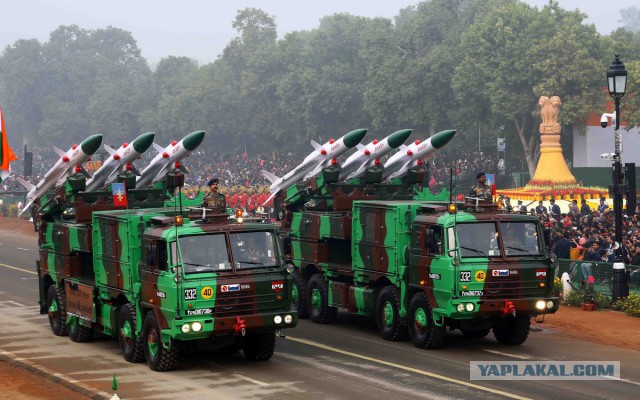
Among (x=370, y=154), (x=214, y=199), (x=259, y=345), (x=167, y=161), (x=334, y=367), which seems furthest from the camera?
(x=167, y=161)

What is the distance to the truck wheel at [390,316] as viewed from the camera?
24281mm

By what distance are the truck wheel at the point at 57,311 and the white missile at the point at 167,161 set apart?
409 centimetres

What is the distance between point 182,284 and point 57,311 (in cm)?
719

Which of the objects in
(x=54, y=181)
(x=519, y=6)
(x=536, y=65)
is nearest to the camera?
(x=54, y=181)

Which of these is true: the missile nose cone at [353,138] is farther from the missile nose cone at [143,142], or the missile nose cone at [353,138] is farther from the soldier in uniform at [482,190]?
the soldier in uniform at [482,190]

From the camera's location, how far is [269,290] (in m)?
21.1

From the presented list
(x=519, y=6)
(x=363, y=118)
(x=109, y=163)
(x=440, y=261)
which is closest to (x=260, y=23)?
A: (x=363, y=118)

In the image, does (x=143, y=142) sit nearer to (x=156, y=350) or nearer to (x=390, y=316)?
(x=390, y=316)

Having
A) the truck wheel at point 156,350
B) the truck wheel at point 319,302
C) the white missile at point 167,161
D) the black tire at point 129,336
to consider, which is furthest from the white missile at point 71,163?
the truck wheel at point 156,350

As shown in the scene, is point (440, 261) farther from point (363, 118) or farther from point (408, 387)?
point (363, 118)

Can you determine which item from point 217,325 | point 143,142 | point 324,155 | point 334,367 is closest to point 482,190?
point 334,367

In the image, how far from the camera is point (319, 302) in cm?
2777

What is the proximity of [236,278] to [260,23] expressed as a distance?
117114 millimetres

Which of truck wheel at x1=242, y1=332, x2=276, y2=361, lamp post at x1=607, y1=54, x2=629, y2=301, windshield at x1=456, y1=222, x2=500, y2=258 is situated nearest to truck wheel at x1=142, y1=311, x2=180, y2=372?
truck wheel at x1=242, y1=332, x2=276, y2=361
